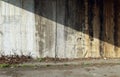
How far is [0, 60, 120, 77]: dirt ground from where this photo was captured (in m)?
10.1

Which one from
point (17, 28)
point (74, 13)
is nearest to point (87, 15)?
point (74, 13)

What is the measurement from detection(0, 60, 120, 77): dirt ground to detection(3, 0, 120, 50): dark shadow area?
157 cm

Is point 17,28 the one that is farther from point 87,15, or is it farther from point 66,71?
point 66,71

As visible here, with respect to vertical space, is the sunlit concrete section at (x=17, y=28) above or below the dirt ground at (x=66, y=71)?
above

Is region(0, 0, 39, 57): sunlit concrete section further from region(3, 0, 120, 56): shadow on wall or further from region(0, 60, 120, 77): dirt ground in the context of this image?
region(0, 60, 120, 77): dirt ground

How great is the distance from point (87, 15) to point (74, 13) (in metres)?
0.47

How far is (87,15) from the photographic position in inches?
493

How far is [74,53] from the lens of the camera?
41.2ft

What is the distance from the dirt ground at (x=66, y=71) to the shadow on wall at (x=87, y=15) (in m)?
1.50

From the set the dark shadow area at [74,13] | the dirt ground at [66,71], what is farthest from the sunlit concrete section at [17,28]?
the dirt ground at [66,71]

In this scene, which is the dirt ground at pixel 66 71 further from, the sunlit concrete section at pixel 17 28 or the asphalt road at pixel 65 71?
the sunlit concrete section at pixel 17 28

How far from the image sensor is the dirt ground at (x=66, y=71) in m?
10.1

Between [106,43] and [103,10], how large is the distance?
118 centimetres

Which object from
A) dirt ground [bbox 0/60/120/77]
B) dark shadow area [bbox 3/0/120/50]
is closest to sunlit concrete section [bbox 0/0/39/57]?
dark shadow area [bbox 3/0/120/50]
